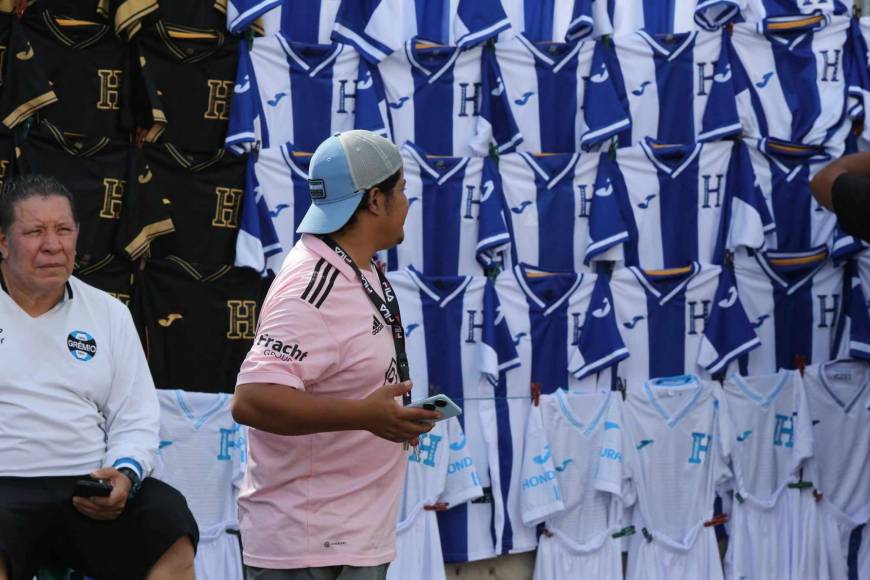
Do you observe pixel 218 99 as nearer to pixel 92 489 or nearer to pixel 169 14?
pixel 169 14

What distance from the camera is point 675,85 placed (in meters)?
6.56

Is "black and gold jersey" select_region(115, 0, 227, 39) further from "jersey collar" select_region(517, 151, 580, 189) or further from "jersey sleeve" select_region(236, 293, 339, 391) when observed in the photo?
"jersey sleeve" select_region(236, 293, 339, 391)

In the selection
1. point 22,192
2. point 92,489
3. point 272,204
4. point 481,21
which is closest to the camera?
point 92,489

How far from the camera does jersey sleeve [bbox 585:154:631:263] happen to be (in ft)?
20.6

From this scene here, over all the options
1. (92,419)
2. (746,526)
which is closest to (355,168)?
(92,419)

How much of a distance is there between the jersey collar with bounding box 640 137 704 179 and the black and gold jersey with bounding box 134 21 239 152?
227 centimetres

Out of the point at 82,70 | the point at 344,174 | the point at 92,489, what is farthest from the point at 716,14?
the point at 92,489

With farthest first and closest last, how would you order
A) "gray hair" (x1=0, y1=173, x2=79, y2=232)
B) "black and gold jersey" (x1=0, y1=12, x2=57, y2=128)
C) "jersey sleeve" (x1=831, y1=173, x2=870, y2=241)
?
"black and gold jersey" (x1=0, y1=12, x2=57, y2=128), "gray hair" (x1=0, y1=173, x2=79, y2=232), "jersey sleeve" (x1=831, y1=173, x2=870, y2=241)

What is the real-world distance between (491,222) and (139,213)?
5.78 feet

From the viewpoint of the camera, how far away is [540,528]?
20.3 ft

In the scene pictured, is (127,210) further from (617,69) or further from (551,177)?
(617,69)

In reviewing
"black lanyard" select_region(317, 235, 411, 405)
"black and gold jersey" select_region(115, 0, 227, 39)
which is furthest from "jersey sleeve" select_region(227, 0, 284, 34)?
"black lanyard" select_region(317, 235, 411, 405)

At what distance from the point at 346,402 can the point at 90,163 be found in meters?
3.36

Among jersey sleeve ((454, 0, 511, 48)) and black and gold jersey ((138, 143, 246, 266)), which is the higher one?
jersey sleeve ((454, 0, 511, 48))
